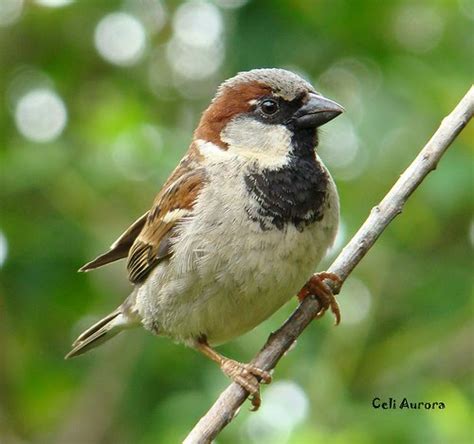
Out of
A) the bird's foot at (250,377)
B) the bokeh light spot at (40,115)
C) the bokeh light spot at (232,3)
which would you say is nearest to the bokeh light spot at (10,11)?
the bokeh light spot at (40,115)

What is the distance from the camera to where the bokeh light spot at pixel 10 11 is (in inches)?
224

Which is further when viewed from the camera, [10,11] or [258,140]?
[10,11]

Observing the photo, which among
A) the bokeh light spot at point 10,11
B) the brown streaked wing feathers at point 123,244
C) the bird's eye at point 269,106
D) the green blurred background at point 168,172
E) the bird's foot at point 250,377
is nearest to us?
the bird's foot at point 250,377

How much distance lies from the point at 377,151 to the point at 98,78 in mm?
1843

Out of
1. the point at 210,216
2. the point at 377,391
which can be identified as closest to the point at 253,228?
the point at 210,216

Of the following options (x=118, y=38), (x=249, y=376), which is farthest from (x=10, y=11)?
(x=249, y=376)

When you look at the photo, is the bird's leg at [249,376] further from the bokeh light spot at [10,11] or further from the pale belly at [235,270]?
the bokeh light spot at [10,11]

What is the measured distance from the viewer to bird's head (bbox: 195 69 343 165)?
145 inches

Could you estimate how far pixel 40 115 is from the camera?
5.52 m

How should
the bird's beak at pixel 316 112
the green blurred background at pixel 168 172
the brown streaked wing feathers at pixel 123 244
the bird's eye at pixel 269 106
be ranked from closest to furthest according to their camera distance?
the bird's beak at pixel 316 112, the bird's eye at pixel 269 106, the brown streaked wing feathers at pixel 123 244, the green blurred background at pixel 168 172

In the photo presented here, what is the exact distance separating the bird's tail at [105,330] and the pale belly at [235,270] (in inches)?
20.5

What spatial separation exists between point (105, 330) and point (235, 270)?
1061 millimetres

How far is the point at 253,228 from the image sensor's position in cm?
353

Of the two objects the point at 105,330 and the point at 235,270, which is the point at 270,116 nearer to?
the point at 235,270
